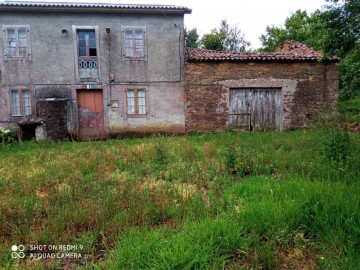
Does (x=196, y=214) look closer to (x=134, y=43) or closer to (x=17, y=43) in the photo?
(x=134, y=43)

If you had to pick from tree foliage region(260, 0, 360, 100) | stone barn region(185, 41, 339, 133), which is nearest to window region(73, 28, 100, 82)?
stone barn region(185, 41, 339, 133)

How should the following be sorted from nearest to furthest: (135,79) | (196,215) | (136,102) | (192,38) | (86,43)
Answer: (196,215) → (86,43) → (135,79) → (136,102) → (192,38)

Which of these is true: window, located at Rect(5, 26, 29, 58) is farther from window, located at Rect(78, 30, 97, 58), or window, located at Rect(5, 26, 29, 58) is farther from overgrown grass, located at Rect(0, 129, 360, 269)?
overgrown grass, located at Rect(0, 129, 360, 269)

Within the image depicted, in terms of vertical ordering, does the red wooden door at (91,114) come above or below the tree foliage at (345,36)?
below

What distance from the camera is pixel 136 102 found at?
1149 centimetres

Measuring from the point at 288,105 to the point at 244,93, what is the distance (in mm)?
2160

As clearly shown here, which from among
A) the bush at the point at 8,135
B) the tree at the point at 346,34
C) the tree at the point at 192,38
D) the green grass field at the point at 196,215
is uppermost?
the tree at the point at 192,38

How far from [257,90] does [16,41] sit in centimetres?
1117

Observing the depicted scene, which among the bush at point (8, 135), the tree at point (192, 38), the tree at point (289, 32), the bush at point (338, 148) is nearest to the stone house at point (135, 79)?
the bush at point (8, 135)

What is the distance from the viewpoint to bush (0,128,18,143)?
9497 mm

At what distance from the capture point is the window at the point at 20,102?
10.9 meters

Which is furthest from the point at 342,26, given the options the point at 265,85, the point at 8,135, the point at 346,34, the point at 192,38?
the point at 192,38

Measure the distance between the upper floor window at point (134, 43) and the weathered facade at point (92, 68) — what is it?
0.04m

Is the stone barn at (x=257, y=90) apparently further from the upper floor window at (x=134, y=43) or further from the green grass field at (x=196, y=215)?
the green grass field at (x=196, y=215)
